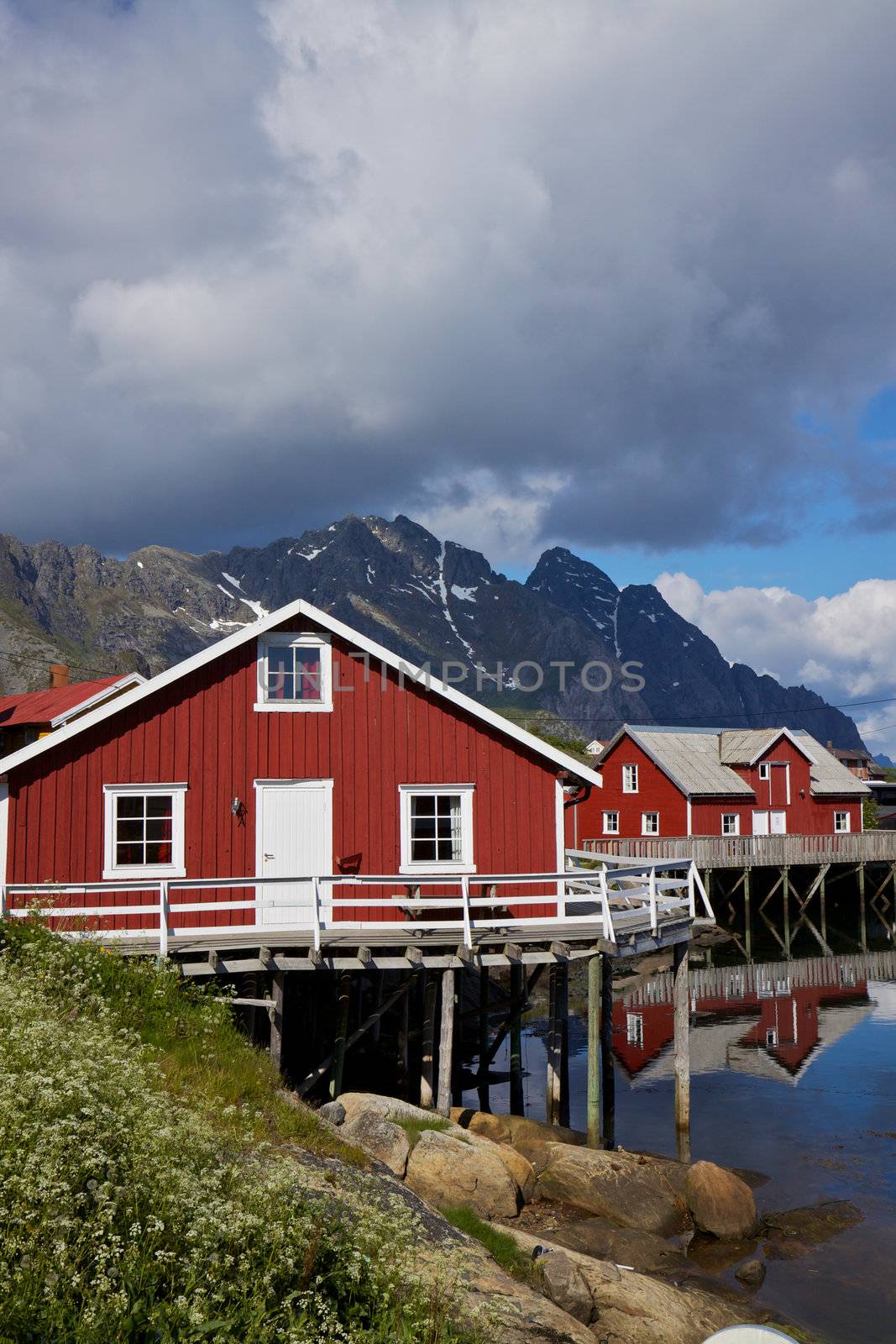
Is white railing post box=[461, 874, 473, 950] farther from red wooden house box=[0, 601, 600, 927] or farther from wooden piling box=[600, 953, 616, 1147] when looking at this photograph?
wooden piling box=[600, 953, 616, 1147]

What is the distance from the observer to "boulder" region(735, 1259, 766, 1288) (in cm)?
1377

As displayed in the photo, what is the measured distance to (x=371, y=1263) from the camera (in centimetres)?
676

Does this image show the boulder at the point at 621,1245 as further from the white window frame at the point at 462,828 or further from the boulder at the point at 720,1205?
the white window frame at the point at 462,828

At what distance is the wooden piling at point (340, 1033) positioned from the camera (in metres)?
16.4

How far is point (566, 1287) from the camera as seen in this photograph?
1055 cm

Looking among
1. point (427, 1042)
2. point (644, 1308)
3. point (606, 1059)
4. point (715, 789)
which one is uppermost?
point (715, 789)

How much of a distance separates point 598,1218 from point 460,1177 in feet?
8.43

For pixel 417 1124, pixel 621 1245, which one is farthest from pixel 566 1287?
pixel 417 1124

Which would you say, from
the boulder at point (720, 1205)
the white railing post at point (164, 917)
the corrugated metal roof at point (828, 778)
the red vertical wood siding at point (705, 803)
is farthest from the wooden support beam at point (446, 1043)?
the corrugated metal roof at point (828, 778)

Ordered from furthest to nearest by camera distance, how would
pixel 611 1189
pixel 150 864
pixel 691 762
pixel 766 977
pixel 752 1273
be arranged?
pixel 691 762 < pixel 766 977 < pixel 150 864 < pixel 611 1189 < pixel 752 1273

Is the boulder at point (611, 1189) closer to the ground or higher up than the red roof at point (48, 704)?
closer to the ground

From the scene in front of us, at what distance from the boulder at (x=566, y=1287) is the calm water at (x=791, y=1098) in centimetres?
395

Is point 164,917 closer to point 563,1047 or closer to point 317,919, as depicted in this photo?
point 317,919

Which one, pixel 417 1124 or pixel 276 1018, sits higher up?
pixel 276 1018
